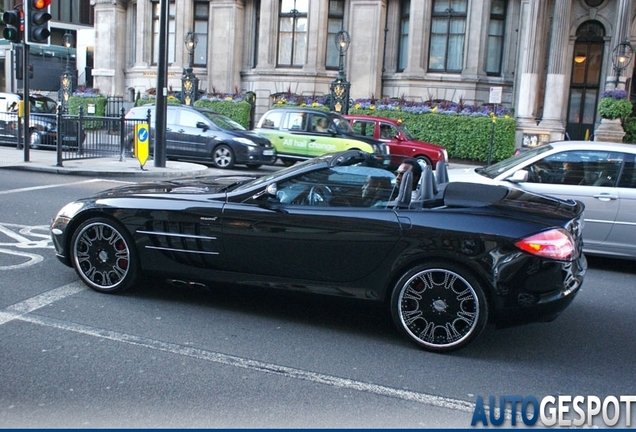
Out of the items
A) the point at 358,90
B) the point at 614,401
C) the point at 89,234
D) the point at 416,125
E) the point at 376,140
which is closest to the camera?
the point at 614,401

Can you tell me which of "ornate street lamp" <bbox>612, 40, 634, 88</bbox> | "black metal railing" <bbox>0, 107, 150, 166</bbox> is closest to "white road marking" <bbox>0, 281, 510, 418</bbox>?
"black metal railing" <bbox>0, 107, 150, 166</bbox>

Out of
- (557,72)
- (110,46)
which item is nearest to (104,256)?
(557,72)

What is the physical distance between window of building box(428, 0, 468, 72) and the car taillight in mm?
24892

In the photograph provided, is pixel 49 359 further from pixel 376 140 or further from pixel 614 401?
pixel 376 140

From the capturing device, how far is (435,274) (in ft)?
16.2

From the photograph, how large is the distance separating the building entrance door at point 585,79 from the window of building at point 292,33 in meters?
11.5

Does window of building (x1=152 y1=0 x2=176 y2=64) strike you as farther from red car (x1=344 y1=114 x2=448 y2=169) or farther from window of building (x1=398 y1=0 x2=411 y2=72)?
red car (x1=344 y1=114 x2=448 y2=169)

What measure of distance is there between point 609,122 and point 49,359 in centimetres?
2176

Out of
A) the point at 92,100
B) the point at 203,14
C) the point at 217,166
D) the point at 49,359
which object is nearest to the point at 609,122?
the point at 217,166

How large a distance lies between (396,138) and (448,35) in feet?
39.5

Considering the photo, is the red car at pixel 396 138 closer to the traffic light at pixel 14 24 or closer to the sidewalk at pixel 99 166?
the sidewalk at pixel 99 166

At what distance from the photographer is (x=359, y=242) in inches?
205

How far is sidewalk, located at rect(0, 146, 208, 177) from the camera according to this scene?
15023mm

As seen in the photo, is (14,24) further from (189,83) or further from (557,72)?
(557,72)
